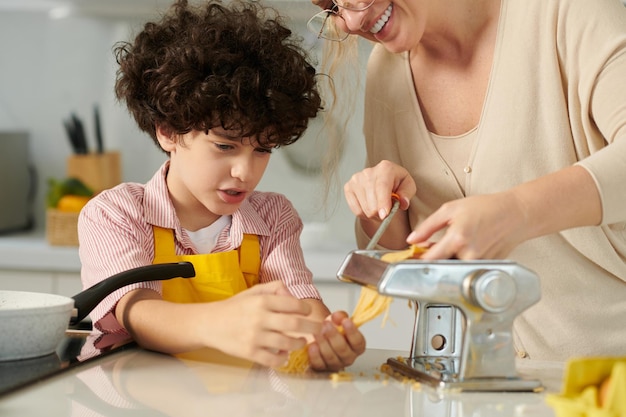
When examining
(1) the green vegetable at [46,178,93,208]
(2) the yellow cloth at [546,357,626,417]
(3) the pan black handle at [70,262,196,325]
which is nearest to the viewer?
(2) the yellow cloth at [546,357,626,417]

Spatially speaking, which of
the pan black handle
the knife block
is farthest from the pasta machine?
the knife block

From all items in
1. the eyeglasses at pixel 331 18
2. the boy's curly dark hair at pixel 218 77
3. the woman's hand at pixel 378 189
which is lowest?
the woman's hand at pixel 378 189

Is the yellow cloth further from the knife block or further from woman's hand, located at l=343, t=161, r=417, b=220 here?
the knife block

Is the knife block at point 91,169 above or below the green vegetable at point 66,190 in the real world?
above

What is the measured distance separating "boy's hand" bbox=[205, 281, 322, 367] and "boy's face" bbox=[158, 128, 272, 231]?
351 millimetres

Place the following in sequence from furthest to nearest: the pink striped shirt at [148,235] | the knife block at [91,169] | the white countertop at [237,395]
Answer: the knife block at [91,169]
the pink striped shirt at [148,235]
the white countertop at [237,395]

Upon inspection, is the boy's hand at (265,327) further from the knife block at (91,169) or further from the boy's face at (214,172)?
the knife block at (91,169)

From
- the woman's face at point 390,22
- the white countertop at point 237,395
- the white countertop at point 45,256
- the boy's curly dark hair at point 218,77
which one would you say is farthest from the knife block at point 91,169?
the white countertop at point 237,395

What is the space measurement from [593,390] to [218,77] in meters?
0.83

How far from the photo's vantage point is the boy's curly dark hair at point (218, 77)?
1422 millimetres

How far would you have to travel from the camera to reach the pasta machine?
39.3 inches

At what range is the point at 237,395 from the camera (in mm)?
1003

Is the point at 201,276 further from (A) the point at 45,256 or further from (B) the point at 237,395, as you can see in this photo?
(A) the point at 45,256

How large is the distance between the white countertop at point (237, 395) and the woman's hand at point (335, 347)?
21 millimetres
